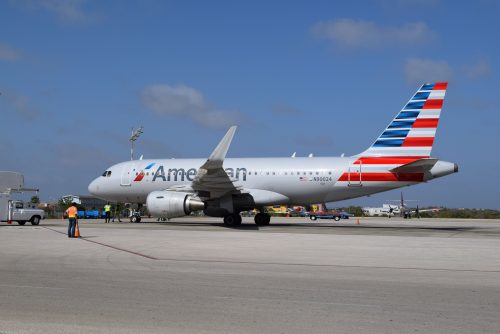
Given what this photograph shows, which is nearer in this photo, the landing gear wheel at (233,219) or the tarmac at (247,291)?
the tarmac at (247,291)

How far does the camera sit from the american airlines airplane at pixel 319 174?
2592 cm

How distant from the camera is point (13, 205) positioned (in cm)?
2914

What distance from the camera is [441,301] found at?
7.30 metres

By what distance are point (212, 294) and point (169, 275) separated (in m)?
2.11

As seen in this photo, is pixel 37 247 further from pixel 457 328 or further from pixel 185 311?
pixel 457 328

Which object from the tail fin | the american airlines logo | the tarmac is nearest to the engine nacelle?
the american airlines logo

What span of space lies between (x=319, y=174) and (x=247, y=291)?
19876 mm

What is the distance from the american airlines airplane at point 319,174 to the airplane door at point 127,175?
390 centimetres

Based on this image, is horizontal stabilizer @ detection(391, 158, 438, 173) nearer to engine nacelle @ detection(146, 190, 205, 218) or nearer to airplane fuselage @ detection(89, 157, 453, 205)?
airplane fuselage @ detection(89, 157, 453, 205)

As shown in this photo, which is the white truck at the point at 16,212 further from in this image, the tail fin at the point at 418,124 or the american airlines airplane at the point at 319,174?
the tail fin at the point at 418,124

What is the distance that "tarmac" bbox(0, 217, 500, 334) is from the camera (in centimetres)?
595

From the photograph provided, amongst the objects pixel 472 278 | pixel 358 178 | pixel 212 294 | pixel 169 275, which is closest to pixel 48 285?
pixel 169 275

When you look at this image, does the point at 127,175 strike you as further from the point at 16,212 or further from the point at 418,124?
the point at 418,124

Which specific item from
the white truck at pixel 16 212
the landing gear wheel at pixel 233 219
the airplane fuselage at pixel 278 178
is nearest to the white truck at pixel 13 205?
the white truck at pixel 16 212
